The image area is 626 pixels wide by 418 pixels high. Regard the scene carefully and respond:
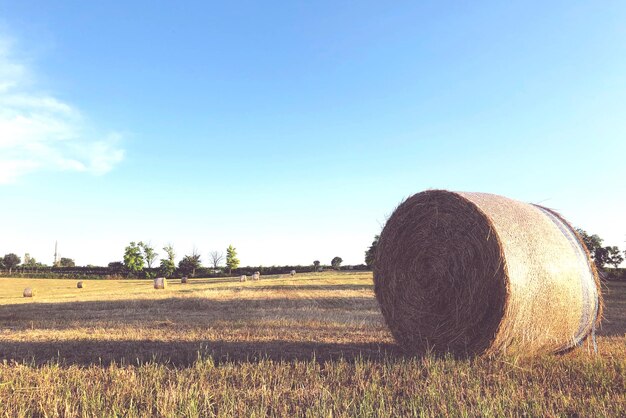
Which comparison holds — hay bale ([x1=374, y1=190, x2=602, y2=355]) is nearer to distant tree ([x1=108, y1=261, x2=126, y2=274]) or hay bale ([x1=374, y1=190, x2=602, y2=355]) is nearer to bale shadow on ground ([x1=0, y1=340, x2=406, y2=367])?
bale shadow on ground ([x1=0, y1=340, x2=406, y2=367])

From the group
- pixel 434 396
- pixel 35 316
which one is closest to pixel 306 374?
pixel 434 396

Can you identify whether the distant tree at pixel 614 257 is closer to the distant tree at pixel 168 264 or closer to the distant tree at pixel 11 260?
the distant tree at pixel 168 264

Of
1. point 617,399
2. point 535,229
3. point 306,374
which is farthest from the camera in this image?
point 535,229

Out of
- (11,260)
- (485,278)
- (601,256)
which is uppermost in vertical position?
(11,260)

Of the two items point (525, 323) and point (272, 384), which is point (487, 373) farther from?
point (272, 384)

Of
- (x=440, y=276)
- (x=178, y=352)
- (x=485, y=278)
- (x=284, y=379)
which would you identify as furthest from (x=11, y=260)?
(x=485, y=278)

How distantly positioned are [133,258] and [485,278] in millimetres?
78978

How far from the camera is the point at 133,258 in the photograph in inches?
3017

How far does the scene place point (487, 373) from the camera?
543cm

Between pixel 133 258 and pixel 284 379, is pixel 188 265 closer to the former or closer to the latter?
pixel 133 258

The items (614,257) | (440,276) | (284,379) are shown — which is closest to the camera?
(284,379)

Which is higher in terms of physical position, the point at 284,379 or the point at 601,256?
the point at 601,256

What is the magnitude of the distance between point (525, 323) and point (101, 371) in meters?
5.73

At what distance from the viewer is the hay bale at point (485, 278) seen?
6.03 meters
